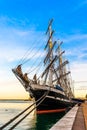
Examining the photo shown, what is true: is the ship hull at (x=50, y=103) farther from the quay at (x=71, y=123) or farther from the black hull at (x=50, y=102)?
the quay at (x=71, y=123)

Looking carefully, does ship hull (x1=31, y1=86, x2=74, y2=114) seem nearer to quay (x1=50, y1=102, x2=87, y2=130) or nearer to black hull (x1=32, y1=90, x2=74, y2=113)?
black hull (x1=32, y1=90, x2=74, y2=113)

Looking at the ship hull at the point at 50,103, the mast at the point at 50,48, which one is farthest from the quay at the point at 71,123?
the mast at the point at 50,48

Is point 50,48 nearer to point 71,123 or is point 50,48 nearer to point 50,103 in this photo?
point 50,103

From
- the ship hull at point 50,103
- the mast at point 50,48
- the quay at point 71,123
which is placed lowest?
the quay at point 71,123

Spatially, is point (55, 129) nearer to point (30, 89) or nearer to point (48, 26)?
point (30, 89)

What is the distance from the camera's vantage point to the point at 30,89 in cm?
4084

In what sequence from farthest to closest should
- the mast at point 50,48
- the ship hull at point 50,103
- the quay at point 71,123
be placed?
1. the mast at point 50,48
2. the ship hull at point 50,103
3. the quay at point 71,123

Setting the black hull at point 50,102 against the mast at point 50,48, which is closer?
the black hull at point 50,102

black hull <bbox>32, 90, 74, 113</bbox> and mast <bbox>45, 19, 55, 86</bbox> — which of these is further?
mast <bbox>45, 19, 55, 86</bbox>

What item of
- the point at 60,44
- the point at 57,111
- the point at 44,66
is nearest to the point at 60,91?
the point at 57,111

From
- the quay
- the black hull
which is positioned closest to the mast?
the black hull

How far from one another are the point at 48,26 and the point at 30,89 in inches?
765

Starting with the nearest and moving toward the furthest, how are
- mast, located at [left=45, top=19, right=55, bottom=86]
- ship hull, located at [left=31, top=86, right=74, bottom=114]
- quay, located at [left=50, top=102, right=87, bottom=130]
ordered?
quay, located at [left=50, top=102, right=87, bottom=130]
ship hull, located at [left=31, top=86, right=74, bottom=114]
mast, located at [left=45, top=19, right=55, bottom=86]

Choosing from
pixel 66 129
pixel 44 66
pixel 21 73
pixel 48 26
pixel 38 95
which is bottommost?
pixel 66 129
